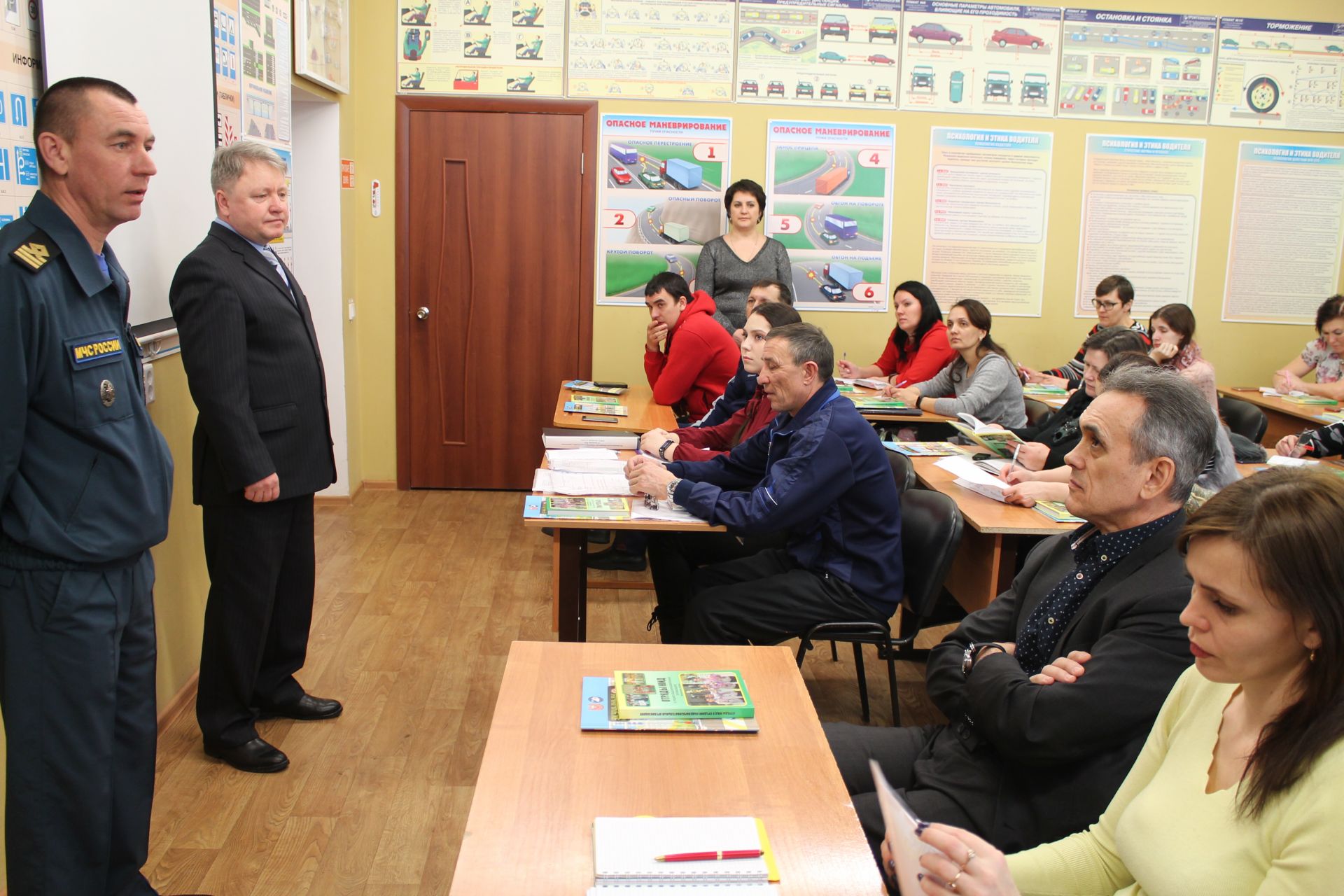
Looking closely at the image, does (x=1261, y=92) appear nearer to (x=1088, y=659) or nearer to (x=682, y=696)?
(x=1088, y=659)

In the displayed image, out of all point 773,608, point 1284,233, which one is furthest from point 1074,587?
point 1284,233

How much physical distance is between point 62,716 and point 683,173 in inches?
197

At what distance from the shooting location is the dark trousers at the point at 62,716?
6.95 feet

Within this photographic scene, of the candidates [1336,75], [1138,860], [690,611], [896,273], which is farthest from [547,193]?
[1138,860]

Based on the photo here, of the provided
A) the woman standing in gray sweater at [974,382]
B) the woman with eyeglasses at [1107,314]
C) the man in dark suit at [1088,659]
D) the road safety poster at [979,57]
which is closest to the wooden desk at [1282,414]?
the woman with eyeglasses at [1107,314]

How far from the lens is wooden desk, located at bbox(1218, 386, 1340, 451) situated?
5.77 metres

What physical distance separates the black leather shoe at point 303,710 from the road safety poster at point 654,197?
140 inches

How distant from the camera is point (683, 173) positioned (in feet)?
21.2

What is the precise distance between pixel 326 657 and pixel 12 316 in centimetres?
224

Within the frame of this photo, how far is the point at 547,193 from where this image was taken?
21.2 feet

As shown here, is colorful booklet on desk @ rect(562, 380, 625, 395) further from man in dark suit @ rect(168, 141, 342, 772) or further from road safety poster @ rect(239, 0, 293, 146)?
man in dark suit @ rect(168, 141, 342, 772)

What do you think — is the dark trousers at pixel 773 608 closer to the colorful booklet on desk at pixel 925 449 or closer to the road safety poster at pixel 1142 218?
the colorful booklet on desk at pixel 925 449

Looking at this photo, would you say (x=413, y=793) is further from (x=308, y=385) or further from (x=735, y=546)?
(x=735, y=546)

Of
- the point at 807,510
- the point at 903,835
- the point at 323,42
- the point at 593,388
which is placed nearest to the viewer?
the point at 903,835
